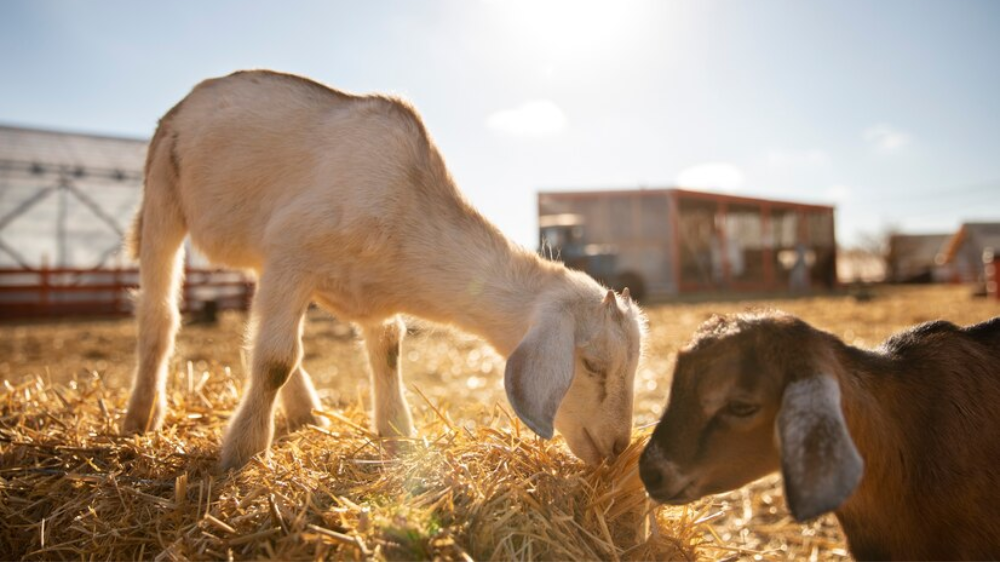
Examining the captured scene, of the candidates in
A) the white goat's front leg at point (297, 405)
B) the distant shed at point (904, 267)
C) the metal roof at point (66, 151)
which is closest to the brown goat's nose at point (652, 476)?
the white goat's front leg at point (297, 405)

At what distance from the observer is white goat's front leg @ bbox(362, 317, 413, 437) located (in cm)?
376

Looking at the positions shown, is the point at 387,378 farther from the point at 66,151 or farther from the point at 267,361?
the point at 66,151

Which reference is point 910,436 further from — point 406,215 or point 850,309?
point 850,309

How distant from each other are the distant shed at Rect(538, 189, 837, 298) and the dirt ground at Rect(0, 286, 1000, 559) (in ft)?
38.8

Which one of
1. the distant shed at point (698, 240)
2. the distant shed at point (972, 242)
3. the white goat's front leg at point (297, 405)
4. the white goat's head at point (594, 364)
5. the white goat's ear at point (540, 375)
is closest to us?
the white goat's ear at point (540, 375)

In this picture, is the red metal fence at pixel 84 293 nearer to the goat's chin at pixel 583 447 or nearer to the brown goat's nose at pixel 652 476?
the goat's chin at pixel 583 447

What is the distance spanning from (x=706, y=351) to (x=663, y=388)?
4282mm

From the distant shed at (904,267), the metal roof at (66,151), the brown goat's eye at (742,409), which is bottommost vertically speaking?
the distant shed at (904,267)

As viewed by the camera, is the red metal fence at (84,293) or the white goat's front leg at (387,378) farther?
the red metal fence at (84,293)

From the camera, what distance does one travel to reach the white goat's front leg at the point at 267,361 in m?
3.15

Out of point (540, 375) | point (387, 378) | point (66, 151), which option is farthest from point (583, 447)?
point (66, 151)

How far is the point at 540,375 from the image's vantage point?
2.57 metres

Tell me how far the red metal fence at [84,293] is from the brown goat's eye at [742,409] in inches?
608

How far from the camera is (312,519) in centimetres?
236
